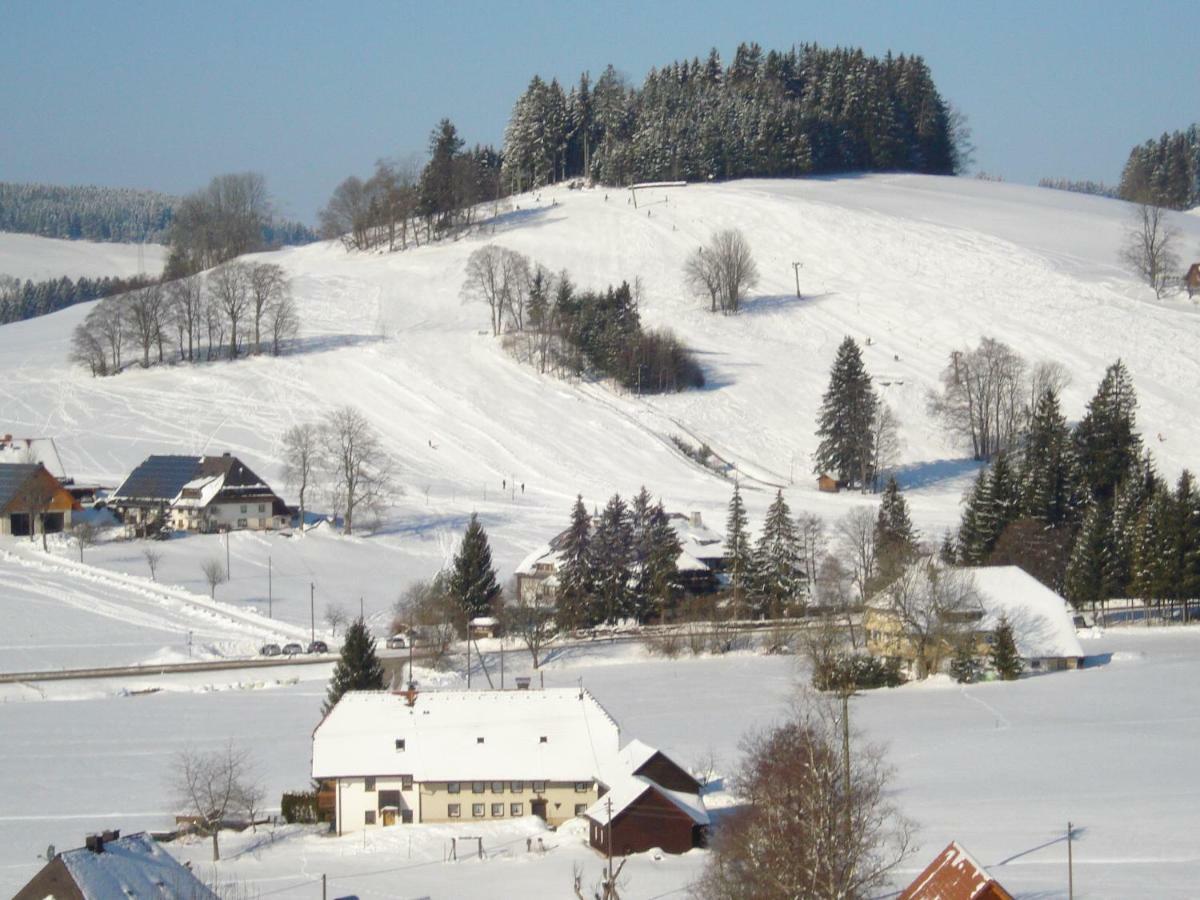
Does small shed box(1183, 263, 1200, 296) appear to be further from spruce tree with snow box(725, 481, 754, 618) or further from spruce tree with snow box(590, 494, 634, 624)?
spruce tree with snow box(590, 494, 634, 624)

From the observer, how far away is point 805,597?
47750mm

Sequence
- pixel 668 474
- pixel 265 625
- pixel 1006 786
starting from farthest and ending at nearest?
pixel 668 474 < pixel 265 625 < pixel 1006 786

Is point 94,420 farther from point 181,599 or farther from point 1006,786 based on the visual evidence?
point 1006,786

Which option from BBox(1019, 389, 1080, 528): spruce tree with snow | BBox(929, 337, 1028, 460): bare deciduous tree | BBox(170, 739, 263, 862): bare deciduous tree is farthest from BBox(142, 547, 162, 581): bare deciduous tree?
BBox(929, 337, 1028, 460): bare deciduous tree

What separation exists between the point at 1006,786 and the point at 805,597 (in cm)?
2039

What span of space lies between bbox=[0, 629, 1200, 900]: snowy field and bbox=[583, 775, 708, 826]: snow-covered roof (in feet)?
2.25

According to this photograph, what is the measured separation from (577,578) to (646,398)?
2753cm

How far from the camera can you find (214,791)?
26797 millimetres

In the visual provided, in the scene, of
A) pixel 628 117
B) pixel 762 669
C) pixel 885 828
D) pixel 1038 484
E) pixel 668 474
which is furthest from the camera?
pixel 628 117

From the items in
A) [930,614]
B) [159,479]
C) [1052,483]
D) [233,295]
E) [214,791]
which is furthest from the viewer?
[233,295]

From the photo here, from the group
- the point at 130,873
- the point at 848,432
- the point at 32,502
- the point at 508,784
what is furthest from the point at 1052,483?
the point at 130,873

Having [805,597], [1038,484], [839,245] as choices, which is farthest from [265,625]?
[839,245]

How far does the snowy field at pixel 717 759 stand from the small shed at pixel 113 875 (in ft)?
11.6

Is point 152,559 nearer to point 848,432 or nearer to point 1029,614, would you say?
point 1029,614
